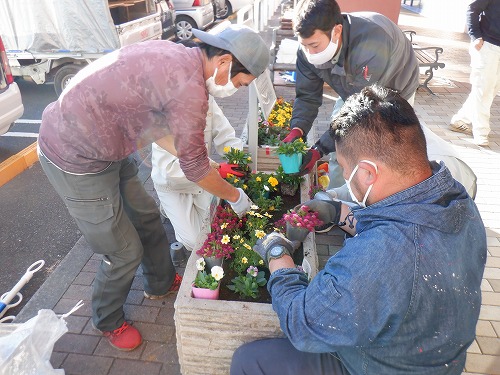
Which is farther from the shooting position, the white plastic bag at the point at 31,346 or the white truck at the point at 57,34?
the white truck at the point at 57,34

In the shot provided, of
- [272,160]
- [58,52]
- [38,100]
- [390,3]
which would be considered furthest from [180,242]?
[390,3]

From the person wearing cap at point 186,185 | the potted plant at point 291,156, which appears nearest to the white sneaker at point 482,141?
the potted plant at point 291,156

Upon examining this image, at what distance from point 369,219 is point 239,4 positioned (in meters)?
15.0

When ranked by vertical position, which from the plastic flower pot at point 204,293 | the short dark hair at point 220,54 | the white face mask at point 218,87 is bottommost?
the plastic flower pot at point 204,293

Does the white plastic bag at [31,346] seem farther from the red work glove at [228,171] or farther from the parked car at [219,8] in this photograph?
the parked car at [219,8]

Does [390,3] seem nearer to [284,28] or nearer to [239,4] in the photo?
[284,28]

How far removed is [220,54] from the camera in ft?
6.29

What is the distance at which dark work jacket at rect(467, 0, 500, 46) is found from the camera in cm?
472

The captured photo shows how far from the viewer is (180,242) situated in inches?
128

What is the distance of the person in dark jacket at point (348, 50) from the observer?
2641 millimetres

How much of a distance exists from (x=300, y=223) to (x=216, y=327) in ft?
2.31

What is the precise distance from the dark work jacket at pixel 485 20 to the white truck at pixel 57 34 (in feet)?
16.2

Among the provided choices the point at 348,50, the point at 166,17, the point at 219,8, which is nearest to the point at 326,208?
the point at 348,50

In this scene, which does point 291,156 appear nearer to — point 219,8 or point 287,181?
point 287,181
